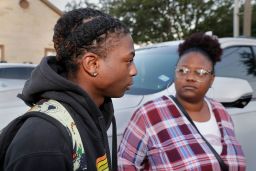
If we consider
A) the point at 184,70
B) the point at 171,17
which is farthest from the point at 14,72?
the point at 171,17

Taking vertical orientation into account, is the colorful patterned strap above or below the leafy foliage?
above

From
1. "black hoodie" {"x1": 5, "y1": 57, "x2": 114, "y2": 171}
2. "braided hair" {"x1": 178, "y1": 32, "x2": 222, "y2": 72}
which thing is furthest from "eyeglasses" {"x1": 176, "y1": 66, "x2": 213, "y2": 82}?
"black hoodie" {"x1": 5, "y1": 57, "x2": 114, "y2": 171}

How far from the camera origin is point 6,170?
1188mm

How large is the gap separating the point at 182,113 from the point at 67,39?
4.41ft

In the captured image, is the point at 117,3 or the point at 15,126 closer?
the point at 15,126

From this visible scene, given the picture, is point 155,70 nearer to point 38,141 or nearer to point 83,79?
point 83,79

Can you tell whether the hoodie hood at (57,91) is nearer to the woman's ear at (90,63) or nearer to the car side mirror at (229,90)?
the woman's ear at (90,63)

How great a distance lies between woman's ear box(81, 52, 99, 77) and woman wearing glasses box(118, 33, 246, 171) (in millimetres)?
1193

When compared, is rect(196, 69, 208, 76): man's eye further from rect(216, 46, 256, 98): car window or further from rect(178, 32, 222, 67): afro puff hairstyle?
rect(216, 46, 256, 98): car window

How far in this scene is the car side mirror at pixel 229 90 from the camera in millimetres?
3506

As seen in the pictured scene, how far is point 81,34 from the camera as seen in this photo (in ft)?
4.65

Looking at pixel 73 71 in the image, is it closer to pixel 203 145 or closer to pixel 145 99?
pixel 203 145

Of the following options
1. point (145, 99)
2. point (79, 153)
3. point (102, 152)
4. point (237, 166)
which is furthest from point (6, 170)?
point (145, 99)

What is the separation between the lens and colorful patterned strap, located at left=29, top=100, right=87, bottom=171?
1270 millimetres
